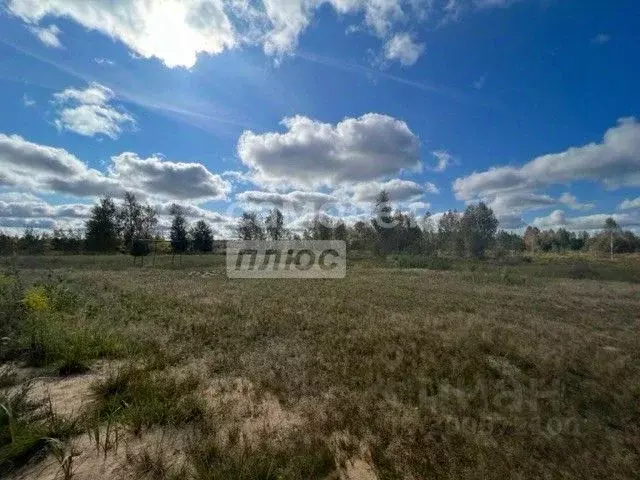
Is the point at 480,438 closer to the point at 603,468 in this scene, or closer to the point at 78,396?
the point at 603,468

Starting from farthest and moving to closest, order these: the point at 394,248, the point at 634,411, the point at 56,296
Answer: the point at 394,248, the point at 56,296, the point at 634,411

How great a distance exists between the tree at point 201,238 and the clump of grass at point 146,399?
2511 inches

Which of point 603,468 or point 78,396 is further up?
point 78,396

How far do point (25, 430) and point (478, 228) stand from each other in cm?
8516

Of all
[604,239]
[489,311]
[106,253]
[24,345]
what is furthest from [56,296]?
[604,239]

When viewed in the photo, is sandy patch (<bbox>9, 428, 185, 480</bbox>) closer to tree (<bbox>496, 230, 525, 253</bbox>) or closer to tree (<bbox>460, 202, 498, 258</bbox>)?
tree (<bbox>460, 202, 498, 258</bbox>)

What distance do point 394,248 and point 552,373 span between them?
5881 centimetres

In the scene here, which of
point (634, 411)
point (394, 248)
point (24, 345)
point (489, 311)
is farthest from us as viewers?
point (394, 248)

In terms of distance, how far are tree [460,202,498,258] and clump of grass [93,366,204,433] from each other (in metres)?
75.4

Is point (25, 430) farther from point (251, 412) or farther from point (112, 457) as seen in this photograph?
point (251, 412)

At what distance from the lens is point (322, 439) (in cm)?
394

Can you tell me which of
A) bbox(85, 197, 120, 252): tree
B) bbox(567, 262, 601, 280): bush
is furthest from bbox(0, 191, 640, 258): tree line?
bbox(567, 262, 601, 280): bush

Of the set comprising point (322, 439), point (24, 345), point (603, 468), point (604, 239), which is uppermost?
point (604, 239)

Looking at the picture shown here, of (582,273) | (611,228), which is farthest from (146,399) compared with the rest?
(611,228)
